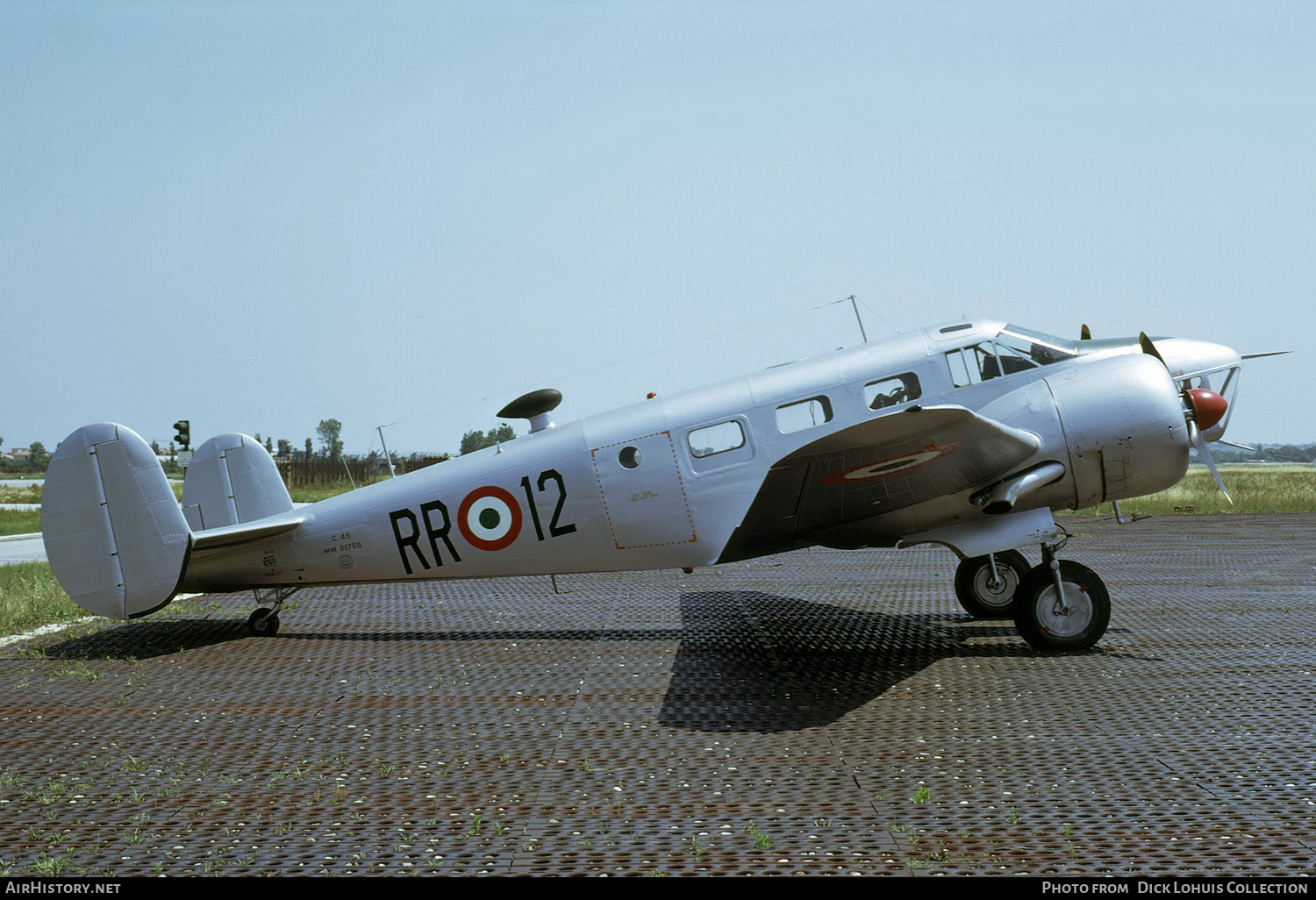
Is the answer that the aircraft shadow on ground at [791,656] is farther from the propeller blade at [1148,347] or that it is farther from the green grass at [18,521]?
the green grass at [18,521]

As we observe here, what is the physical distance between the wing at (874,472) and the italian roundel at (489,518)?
224 cm

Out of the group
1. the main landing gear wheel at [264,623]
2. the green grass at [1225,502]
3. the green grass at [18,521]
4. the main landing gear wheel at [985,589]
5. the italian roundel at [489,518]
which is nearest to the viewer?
the italian roundel at [489,518]

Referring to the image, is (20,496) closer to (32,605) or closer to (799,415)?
(32,605)

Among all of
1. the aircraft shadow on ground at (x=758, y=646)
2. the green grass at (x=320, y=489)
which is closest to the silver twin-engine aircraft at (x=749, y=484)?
the aircraft shadow on ground at (x=758, y=646)

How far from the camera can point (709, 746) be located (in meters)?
6.12

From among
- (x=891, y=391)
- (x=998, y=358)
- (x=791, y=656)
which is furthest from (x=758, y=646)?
(x=998, y=358)

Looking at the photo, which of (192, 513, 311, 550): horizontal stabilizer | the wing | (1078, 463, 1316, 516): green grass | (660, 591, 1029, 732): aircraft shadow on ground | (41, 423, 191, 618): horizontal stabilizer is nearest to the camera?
(660, 591, 1029, 732): aircraft shadow on ground

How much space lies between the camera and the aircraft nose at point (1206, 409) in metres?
9.60

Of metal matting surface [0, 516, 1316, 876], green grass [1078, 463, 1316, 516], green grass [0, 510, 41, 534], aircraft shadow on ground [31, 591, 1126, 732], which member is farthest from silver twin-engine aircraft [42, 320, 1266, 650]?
green grass [0, 510, 41, 534]

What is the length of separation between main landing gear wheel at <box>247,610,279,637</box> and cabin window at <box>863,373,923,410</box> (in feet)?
22.1

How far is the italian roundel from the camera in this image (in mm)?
10039

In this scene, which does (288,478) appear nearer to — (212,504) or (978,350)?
(212,504)

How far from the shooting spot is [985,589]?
10.8m

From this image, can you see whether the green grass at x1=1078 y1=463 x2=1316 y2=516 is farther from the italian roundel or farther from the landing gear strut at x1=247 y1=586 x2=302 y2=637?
the landing gear strut at x1=247 y1=586 x2=302 y2=637
